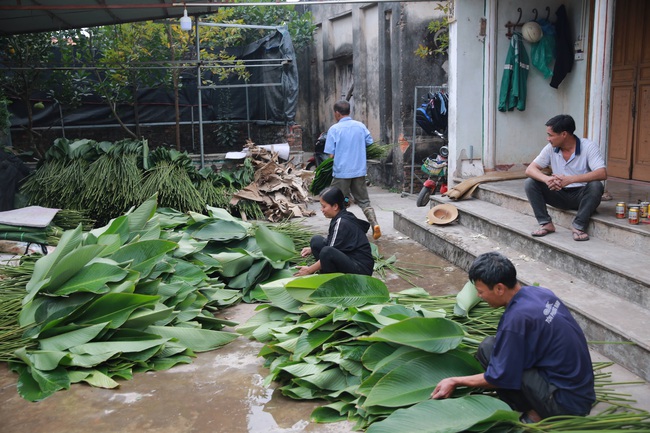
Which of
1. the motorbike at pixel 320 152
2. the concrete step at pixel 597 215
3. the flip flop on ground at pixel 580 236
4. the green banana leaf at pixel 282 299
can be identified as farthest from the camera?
the motorbike at pixel 320 152

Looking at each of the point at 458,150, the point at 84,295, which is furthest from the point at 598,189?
the point at 84,295

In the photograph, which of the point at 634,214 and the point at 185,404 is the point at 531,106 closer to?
the point at 634,214

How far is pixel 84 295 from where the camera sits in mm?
4105

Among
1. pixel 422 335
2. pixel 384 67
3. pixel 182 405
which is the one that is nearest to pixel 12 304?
pixel 182 405

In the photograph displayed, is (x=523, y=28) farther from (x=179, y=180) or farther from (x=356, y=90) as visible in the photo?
Result: (x=356, y=90)

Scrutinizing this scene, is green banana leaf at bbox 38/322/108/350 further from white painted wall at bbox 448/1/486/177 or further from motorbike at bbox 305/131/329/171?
motorbike at bbox 305/131/329/171

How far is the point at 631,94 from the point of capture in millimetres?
6891

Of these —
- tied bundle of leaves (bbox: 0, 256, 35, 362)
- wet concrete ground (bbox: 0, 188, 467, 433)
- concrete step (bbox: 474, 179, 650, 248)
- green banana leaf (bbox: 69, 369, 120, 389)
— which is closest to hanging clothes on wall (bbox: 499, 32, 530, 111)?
concrete step (bbox: 474, 179, 650, 248)

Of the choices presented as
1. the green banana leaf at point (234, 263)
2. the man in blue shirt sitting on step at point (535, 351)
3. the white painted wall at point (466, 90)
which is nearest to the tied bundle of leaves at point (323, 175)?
the white painted wall at point (466, 90)

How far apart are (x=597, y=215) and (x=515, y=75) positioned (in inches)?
108

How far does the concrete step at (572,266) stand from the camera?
151 inches

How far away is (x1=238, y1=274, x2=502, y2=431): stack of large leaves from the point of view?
3.09 meters

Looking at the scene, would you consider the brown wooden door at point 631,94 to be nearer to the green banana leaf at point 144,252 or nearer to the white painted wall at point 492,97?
the white painted wall at point 492,97

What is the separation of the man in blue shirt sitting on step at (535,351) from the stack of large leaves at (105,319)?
2061 millimetres
